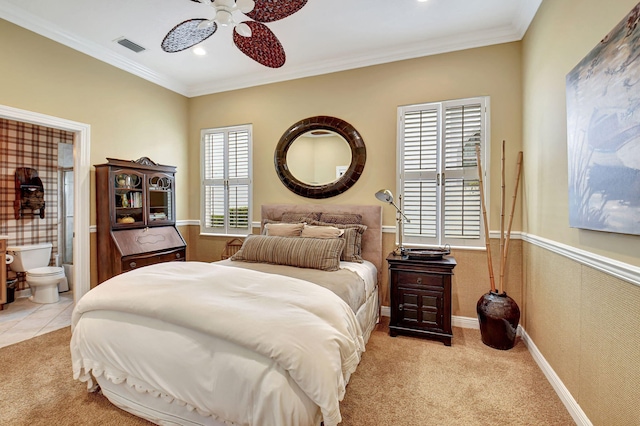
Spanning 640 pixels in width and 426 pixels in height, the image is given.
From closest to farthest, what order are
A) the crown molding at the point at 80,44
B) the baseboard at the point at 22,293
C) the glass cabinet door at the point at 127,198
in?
1. the crown molding at the point at 80,44
2. the glass cabinet door at the point at 127,198
3. the baseboard at the point at 22,293

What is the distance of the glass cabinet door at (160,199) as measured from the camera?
150 inches

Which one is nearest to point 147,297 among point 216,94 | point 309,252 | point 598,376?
point 309,252

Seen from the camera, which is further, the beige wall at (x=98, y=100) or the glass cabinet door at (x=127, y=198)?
the glass cabinet door at (x=127, y=198)

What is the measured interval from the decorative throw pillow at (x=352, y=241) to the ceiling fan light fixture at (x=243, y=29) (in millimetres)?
1984

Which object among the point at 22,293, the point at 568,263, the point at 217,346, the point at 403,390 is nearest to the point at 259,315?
the point at 217,346

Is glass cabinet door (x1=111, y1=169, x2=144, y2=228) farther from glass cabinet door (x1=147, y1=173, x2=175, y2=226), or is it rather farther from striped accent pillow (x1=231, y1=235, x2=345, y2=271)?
striped accent pillow (x1=231, y1=235, x2=345, y2=271)

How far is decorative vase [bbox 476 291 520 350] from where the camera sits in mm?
2668

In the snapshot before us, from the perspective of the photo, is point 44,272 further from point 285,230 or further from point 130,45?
point 285,230

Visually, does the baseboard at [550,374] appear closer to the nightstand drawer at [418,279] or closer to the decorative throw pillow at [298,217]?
the nightstand drawer at [418,279]

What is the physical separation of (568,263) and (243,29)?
112 inches

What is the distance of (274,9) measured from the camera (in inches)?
85.7

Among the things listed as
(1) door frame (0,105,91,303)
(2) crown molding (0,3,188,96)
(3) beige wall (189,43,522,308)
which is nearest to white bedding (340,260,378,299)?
(3) beige wall (189,43,522,308)

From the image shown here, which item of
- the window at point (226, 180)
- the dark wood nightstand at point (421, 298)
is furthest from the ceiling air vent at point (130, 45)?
the dark wood nightstand at point (421, 298)

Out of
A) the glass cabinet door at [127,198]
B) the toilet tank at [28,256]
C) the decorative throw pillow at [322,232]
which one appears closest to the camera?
the decorative throw pillow at [322,232]
